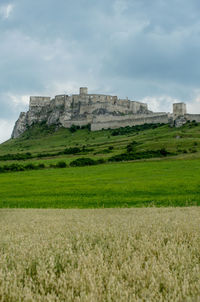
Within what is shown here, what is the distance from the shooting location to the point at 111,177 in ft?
159

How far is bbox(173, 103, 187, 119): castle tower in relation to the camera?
169 meters

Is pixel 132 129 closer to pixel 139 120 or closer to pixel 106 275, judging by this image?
pixel 139 120

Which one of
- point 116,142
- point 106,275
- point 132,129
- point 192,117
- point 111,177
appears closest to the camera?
point 106,275

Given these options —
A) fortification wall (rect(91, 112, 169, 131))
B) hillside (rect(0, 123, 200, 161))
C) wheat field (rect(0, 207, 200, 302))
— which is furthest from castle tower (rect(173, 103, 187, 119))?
wheat field (rect(0, 207, 200, 302))

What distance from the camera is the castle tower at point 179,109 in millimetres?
168750

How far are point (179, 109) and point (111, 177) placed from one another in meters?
135

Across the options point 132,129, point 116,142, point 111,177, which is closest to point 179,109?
point 132,129

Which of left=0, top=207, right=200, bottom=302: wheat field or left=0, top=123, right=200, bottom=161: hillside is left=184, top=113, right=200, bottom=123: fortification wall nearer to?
left=0, top=123, right=200, bottom=161: hillside

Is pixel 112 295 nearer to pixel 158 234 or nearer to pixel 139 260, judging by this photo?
pixel 139 260

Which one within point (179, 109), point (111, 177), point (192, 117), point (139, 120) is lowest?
point (111, 177)

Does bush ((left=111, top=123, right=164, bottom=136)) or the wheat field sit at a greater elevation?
bush ((left=111, top=123, right=164, bottom=136))

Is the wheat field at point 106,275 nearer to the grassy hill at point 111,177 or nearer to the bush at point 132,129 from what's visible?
the grassy hill at point 111,177

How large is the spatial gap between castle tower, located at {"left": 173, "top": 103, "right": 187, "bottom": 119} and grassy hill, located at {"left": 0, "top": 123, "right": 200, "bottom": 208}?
682 inches

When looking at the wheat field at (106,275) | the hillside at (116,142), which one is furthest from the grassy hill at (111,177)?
the wheat field at (106,275)
